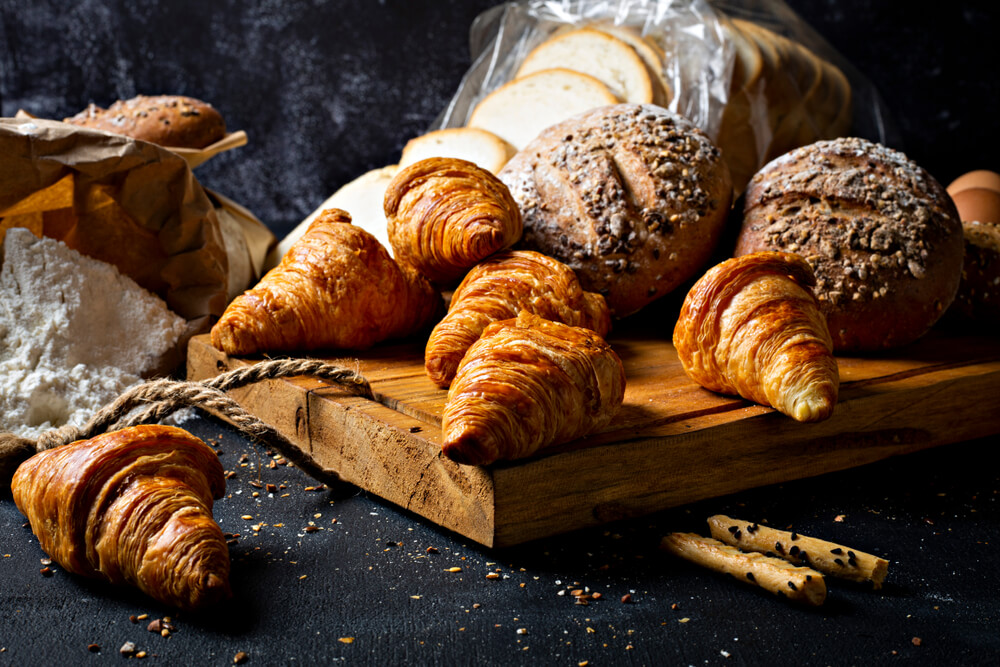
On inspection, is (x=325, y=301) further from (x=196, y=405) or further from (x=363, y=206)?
(x=363, y=206)

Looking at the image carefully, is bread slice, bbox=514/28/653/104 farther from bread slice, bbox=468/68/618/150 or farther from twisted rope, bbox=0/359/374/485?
twisted rope, bbox=0/359/374/485

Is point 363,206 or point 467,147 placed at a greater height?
point 467,147

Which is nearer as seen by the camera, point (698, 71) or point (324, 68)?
point (698, 71)

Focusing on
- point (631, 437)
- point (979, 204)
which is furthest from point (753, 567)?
point (979, 204)

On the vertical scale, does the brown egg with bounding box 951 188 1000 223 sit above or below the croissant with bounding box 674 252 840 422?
below

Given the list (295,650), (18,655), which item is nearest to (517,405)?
(295,650)

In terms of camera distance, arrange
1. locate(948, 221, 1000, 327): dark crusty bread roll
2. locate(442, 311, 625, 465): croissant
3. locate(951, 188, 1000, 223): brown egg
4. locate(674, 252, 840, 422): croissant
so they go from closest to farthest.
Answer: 1. locate(442, 311, 625, 465): croissant
2. locate(674, 252, 840, 422): croissant
3. locate(948, 221, 1000, 327): dark crusty bread roll
4. locate(951, 188, 1000, 223): brown egg

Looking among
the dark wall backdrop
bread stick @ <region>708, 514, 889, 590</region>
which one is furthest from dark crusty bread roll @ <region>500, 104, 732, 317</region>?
the dark wall backdrop
